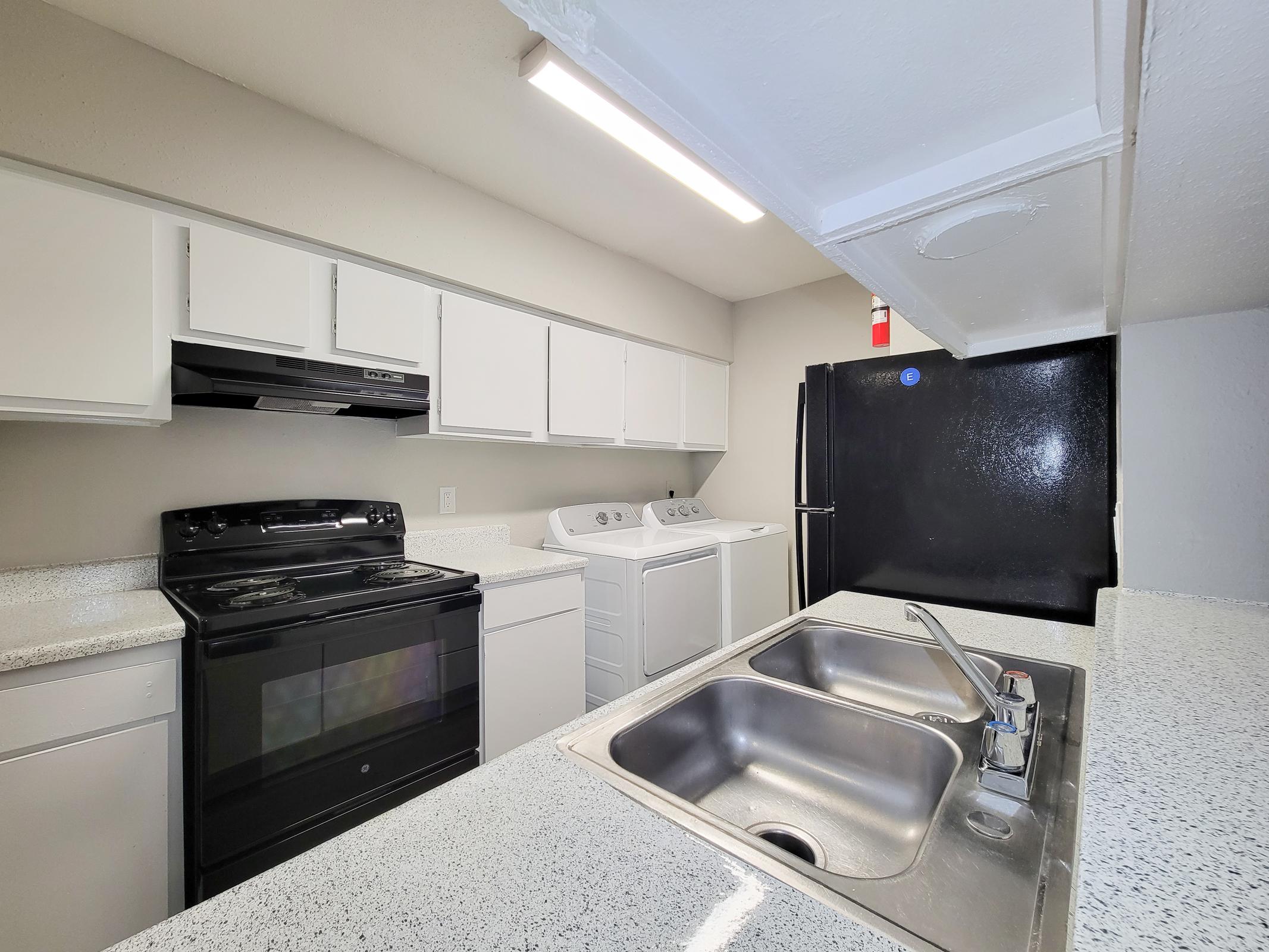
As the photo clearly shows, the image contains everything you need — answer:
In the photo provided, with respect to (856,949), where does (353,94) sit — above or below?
above

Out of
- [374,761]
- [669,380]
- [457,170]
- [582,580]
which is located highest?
[457,170]

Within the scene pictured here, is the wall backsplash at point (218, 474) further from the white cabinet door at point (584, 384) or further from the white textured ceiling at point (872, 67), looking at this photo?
the white textured ceiling at point (872, 67)

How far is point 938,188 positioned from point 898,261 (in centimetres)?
22

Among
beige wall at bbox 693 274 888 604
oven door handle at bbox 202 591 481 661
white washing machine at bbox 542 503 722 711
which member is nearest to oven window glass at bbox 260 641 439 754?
oven door handle at bbox 202 591 481 661

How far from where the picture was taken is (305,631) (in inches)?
58.5

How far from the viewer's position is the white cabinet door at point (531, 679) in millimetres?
1985

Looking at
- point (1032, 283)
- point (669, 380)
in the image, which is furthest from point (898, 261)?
point (669, 380)

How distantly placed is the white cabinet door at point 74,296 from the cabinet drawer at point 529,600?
125 cm

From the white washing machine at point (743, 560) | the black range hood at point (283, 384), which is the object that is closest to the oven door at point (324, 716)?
the black range hood at point (283, 384)

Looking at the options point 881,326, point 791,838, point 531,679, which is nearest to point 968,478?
point 881,326

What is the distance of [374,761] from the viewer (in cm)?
162

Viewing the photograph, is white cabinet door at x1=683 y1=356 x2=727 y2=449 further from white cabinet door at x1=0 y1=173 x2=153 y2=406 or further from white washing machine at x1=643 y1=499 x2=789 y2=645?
white cabinet door at x1=0 y1=173 x2=153 y2=406

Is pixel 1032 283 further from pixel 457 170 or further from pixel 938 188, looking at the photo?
pixel 457 170

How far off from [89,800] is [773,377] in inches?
147
